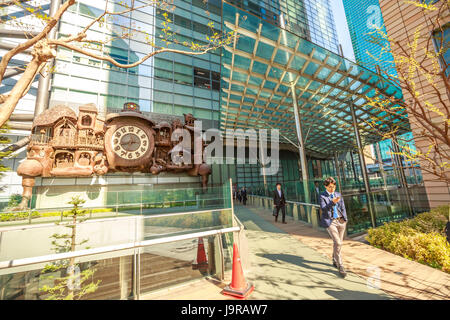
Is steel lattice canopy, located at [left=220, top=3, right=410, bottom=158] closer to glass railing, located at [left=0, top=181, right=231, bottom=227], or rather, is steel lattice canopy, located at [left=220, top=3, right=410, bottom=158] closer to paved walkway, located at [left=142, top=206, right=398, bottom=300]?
paved walkway, located at [left=142, top=206, right=398, bottom=300]

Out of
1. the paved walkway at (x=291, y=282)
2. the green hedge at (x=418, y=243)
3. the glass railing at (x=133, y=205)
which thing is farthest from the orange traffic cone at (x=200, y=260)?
the green hedge at (x=418, y=243)

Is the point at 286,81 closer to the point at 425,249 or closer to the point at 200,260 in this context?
the point at 425,249

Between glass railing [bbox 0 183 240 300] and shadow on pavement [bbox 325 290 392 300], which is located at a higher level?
glass railing [bbox 0 183 240 300]

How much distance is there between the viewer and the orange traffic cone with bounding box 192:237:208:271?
13.1 feet

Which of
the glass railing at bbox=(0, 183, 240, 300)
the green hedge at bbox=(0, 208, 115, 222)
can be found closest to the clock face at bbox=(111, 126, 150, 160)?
the green hedge at bbox=(0, 208, 115, 222)

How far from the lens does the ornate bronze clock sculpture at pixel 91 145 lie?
12016 mm

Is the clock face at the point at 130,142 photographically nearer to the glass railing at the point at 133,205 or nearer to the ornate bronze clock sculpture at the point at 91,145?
the ornate bronze clock sculpture at the point at 91,145

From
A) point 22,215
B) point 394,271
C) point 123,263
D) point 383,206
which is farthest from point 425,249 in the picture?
point 22,215

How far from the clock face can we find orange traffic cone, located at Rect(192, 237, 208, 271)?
11728 mm

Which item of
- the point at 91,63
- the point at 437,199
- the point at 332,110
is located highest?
the point at 91,63
